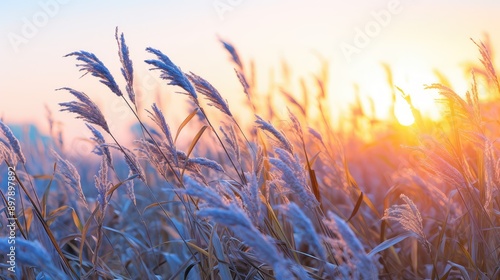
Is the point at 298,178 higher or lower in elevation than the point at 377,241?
higher

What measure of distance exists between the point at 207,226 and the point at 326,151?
56 centimetres

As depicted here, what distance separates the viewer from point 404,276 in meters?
2.23

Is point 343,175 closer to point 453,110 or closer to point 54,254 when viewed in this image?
point 453,110

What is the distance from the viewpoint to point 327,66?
3516 millimetres

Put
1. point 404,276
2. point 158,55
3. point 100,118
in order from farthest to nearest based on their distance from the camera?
1. point 404,276
2. point 100,118
3. point 158,55

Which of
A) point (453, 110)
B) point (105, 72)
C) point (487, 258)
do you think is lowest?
point (487, 258)

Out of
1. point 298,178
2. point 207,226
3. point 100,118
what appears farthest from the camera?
point 207,226

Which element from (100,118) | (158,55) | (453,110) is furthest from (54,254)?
(453,110)

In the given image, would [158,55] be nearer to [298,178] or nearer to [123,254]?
[298,178]

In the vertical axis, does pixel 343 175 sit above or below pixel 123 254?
above

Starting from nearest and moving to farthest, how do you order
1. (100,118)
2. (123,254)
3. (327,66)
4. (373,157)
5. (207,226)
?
(100,118) → (207,226) → (123,254) → (327,66) → (373,157)

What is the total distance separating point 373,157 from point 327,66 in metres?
1.53

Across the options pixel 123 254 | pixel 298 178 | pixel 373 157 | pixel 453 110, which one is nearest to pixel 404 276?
pixel 453 110

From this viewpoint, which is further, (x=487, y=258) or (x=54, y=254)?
(x=54, y=254)
